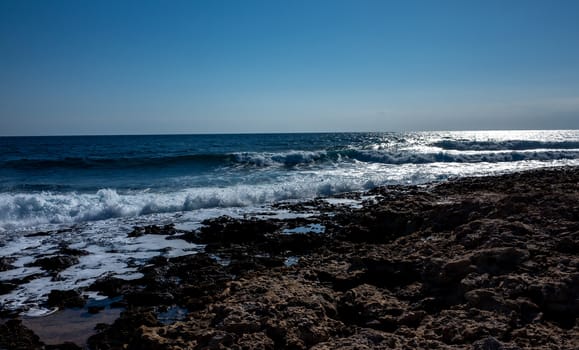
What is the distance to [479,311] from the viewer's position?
3941 mm

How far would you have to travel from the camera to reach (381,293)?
16.0 feet

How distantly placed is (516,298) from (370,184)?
14.3 m

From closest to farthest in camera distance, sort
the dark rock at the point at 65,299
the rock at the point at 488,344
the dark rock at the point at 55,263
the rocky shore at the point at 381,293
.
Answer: the rock at the point at 488,344, the rocky shore at the point at 381,293, the dark rock at the point at 65,299, the dark rock at the point at 55,263

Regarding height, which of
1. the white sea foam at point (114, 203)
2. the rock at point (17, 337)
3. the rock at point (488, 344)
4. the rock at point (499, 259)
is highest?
the rock at point (499, 259)

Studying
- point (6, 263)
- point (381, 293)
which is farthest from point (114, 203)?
point (381, 293)

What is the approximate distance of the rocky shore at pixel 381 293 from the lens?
150 inches

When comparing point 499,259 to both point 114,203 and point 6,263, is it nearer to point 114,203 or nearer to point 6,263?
point 6,263

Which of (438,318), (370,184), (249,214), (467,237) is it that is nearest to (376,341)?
(438,318)

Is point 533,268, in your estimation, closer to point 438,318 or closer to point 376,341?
point 438,318

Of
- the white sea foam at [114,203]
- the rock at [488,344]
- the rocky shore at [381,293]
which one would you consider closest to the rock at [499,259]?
the rocky shore at [381,293]

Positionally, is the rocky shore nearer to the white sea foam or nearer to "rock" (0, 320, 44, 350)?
"rock" (0, 320, 44, 350)

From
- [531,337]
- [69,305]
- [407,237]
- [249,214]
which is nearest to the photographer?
[531,337]

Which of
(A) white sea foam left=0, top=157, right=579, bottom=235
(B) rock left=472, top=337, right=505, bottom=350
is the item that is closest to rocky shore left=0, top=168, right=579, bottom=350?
(B) rock left=472, top=337, right=505, bottom=350

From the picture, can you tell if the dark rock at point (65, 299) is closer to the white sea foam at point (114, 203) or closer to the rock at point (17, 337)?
the rock at point (17, 337)
